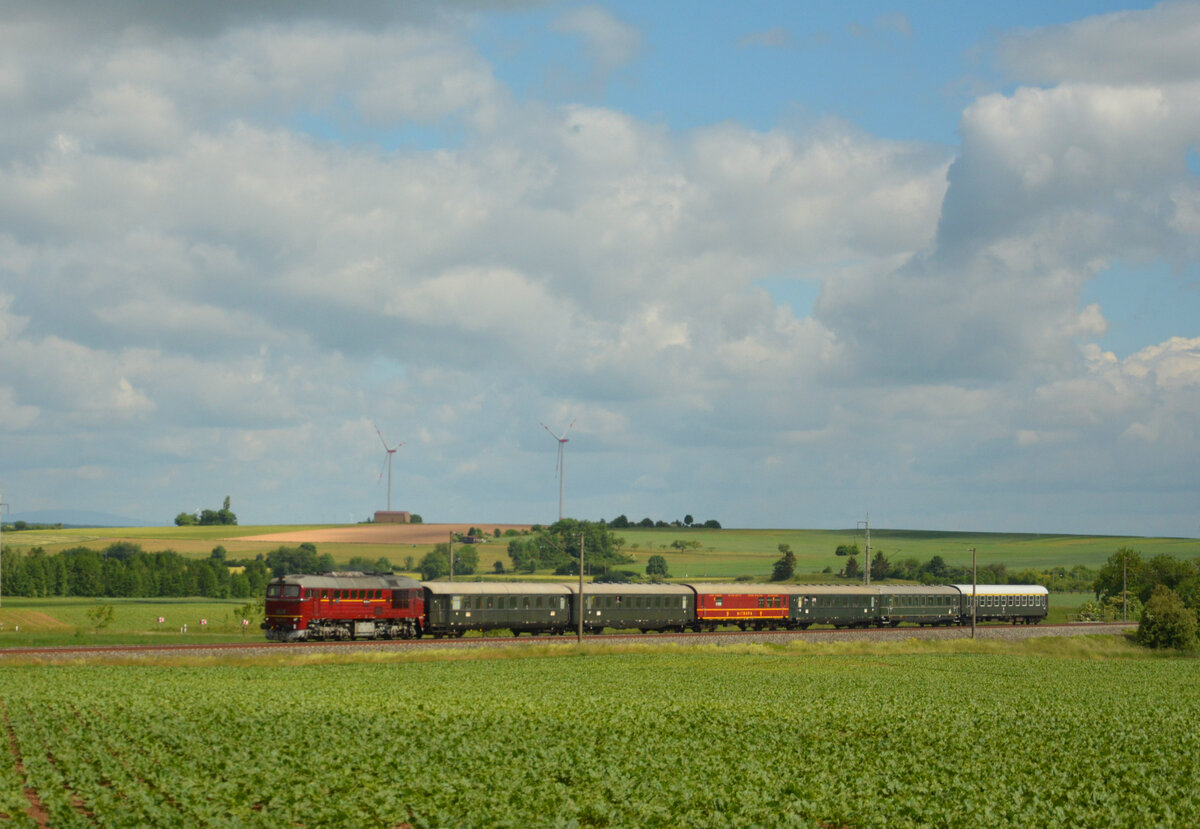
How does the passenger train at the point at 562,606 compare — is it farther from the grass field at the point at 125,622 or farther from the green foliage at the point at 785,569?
the green foliage at the point at 785,569

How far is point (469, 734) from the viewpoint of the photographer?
29562mm

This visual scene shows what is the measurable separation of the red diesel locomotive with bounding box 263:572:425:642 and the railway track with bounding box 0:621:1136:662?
1.20 meters

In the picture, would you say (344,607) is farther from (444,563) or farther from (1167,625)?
(444,563)

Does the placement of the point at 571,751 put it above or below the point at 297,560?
above

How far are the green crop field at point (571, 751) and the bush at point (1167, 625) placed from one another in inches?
1600

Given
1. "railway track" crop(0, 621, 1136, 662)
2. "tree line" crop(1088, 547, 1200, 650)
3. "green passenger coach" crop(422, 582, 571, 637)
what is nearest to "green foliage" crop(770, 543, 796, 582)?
"tree line" crop(1088, 547, 1200, 650)

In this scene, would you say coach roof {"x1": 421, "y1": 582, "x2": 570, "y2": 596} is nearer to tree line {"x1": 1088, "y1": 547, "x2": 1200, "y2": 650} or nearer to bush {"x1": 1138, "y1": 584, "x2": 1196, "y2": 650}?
bush {"x1": 1138, "y1": 584, "x2": 1196, "y2": 650}

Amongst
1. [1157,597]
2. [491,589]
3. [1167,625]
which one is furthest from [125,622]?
[1167,625]

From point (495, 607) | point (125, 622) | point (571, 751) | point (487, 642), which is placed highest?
point (571, 751)

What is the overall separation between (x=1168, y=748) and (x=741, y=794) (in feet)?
53.0

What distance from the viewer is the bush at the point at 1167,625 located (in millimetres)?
84188

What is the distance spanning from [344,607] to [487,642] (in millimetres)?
A: 8640

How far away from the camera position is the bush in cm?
8419

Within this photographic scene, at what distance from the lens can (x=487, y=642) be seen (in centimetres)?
6316
